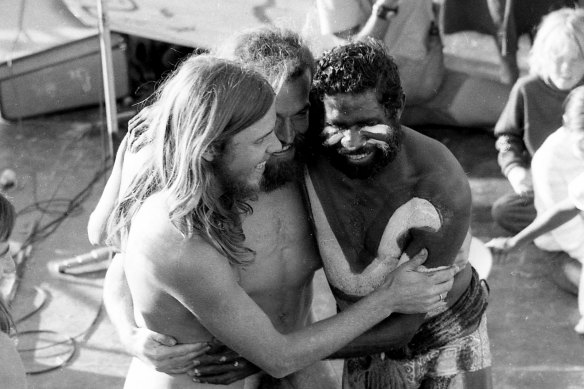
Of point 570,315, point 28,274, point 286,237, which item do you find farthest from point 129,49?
point 286,237

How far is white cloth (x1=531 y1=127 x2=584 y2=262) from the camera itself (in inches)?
157

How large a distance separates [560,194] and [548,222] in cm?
23

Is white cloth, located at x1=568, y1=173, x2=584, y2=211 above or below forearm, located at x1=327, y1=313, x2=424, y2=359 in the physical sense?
below

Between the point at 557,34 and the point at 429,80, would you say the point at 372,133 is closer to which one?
the point at 557,34

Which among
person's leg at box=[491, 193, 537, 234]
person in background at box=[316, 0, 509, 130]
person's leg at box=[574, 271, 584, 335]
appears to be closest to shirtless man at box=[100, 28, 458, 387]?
person's leg at box=[574, 271, 584, 335]

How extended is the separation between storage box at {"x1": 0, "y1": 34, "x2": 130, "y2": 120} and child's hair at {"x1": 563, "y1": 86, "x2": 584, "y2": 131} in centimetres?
286

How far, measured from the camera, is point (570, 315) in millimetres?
3975

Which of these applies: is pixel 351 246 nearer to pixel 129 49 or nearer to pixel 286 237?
pixel 286 237

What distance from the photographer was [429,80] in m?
5.38

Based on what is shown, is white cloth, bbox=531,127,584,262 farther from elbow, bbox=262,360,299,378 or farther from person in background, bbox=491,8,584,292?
elbow, bbox=262,360,299,378

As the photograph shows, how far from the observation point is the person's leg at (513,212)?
4.41m

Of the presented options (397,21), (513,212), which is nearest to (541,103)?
(513,212)

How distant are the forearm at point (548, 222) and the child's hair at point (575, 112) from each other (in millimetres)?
320

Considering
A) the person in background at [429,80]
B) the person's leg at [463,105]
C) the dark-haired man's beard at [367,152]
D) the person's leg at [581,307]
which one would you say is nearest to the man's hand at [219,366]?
the dark-haired man's beard at [367,152]
